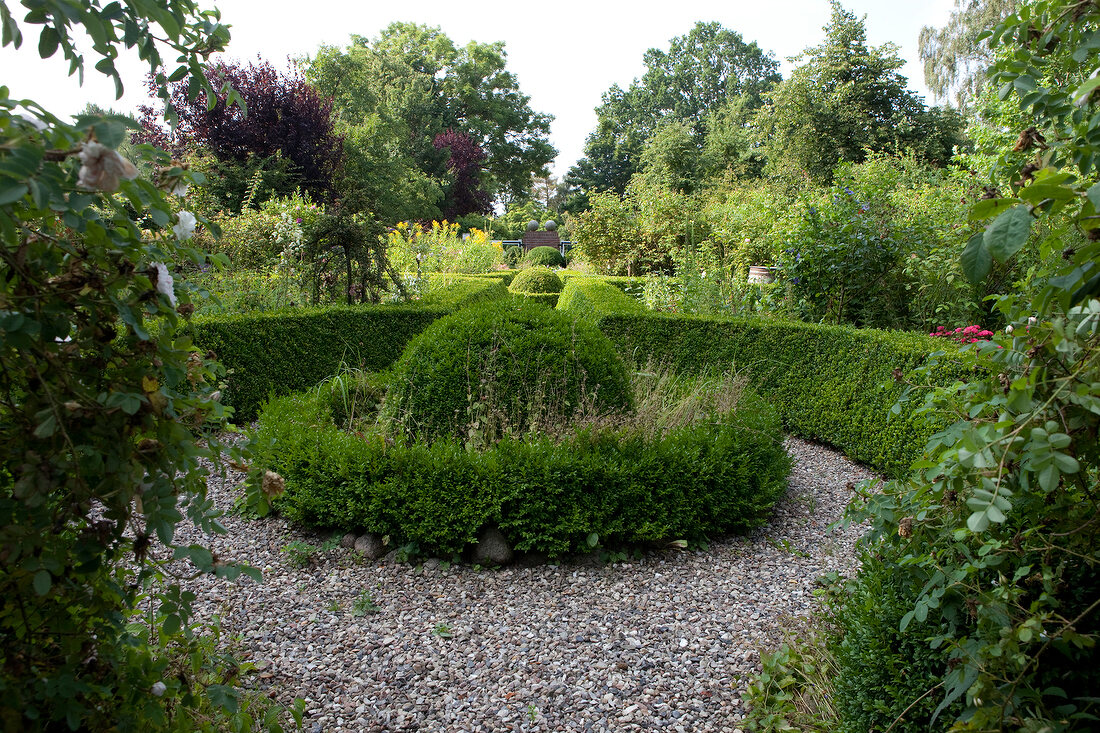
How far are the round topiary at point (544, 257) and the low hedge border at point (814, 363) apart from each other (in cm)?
1747

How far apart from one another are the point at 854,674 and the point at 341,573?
2556 mm

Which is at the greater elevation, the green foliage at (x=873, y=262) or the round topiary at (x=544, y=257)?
the round topiary at (x=544, y=257)

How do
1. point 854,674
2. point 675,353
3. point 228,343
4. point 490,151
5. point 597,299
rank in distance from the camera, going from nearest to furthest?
point 854,674
point 228,343
point 675,353
point 597,299
point 490,151

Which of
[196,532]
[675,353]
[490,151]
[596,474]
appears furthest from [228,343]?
[490,151]

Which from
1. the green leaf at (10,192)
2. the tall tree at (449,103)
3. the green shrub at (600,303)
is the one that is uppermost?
the tall tree at (449,103)

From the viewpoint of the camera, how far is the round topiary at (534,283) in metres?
15.5

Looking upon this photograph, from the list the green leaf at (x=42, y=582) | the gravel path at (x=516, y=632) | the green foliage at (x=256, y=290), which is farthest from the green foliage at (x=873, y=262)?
the green leaf at (x=42, y=582)

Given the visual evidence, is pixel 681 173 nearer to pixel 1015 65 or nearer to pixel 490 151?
pixel 490 151

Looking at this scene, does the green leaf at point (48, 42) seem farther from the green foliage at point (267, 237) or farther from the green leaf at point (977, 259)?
the green foliage at point (267, 237)

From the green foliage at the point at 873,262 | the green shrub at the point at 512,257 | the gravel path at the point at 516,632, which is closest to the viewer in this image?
the gravel path at the point at 516,632

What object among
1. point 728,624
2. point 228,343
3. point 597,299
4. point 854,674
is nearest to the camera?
point 854,674

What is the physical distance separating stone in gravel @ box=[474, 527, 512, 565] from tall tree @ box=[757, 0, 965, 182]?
22.1 m

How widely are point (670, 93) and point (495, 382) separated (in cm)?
4909

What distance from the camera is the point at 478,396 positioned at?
13.2 feet
